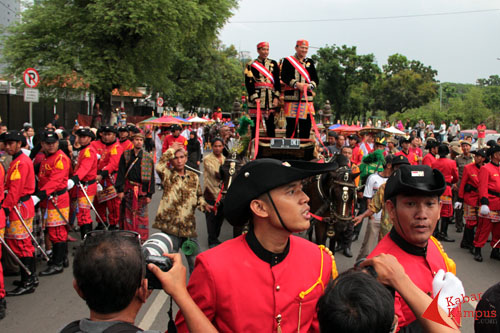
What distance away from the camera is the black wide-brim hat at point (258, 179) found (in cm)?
231

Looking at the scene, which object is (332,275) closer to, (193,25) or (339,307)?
(339,307)

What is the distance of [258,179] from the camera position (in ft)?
7.73

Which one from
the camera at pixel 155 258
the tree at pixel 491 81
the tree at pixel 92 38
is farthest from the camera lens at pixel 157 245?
the tree at pixel 491 81

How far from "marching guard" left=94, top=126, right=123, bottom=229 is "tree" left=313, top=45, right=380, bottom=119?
41.5m

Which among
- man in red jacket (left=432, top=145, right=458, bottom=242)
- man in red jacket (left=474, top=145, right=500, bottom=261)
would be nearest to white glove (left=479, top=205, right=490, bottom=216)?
man in red jacket (left=474, top=145, right=500, bottom=261)

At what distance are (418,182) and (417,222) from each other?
245mm

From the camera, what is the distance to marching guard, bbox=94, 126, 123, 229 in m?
8.61

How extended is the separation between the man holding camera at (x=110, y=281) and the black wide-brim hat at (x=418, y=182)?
164cm

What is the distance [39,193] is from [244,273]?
5257 millimetres

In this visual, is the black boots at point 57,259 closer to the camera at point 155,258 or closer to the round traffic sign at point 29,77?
the camera at point 155,258

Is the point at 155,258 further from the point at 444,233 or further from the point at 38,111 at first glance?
the point at 38,111

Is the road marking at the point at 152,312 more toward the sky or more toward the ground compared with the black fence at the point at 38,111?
more toward the ground

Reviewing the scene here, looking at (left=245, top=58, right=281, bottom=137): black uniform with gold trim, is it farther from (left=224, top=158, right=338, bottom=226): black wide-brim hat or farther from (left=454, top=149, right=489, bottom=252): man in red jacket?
(left=224, top=158, right=338, bottom=226): black wide-brim hat

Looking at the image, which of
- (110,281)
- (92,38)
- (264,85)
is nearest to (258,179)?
(110,281)
